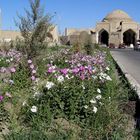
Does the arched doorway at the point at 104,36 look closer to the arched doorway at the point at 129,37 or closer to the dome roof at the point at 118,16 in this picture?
the arched doorway at the point at 129,37

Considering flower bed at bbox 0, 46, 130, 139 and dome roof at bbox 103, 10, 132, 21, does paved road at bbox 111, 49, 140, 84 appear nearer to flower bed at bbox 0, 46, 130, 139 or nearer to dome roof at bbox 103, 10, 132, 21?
flower bed at bbox 0, 46, 130, 139

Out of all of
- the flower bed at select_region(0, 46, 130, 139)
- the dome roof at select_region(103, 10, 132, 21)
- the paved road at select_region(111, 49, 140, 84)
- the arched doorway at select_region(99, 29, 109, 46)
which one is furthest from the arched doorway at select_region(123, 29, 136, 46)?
the flower bed at select_region(0, 46, 130, 139)

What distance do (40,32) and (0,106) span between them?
7.15m

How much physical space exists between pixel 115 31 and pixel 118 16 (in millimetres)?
9555

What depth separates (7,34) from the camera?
245ft

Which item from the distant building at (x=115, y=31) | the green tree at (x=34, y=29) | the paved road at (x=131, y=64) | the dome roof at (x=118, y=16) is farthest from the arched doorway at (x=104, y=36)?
the green tree at (x=34, y=29)

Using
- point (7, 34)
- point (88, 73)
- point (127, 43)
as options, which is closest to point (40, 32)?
point (88, 73)

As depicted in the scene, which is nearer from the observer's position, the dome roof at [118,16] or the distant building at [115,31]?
the distant building at [115,31]

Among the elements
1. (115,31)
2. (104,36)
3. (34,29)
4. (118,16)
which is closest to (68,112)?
(34,29)

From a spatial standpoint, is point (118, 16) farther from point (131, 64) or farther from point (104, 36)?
point (131, 64)

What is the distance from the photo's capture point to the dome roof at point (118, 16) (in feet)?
386

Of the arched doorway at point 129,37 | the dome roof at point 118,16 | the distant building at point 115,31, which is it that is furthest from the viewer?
the dome roof at point 118,16

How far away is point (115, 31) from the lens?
110m

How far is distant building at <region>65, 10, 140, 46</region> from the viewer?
10750cm
